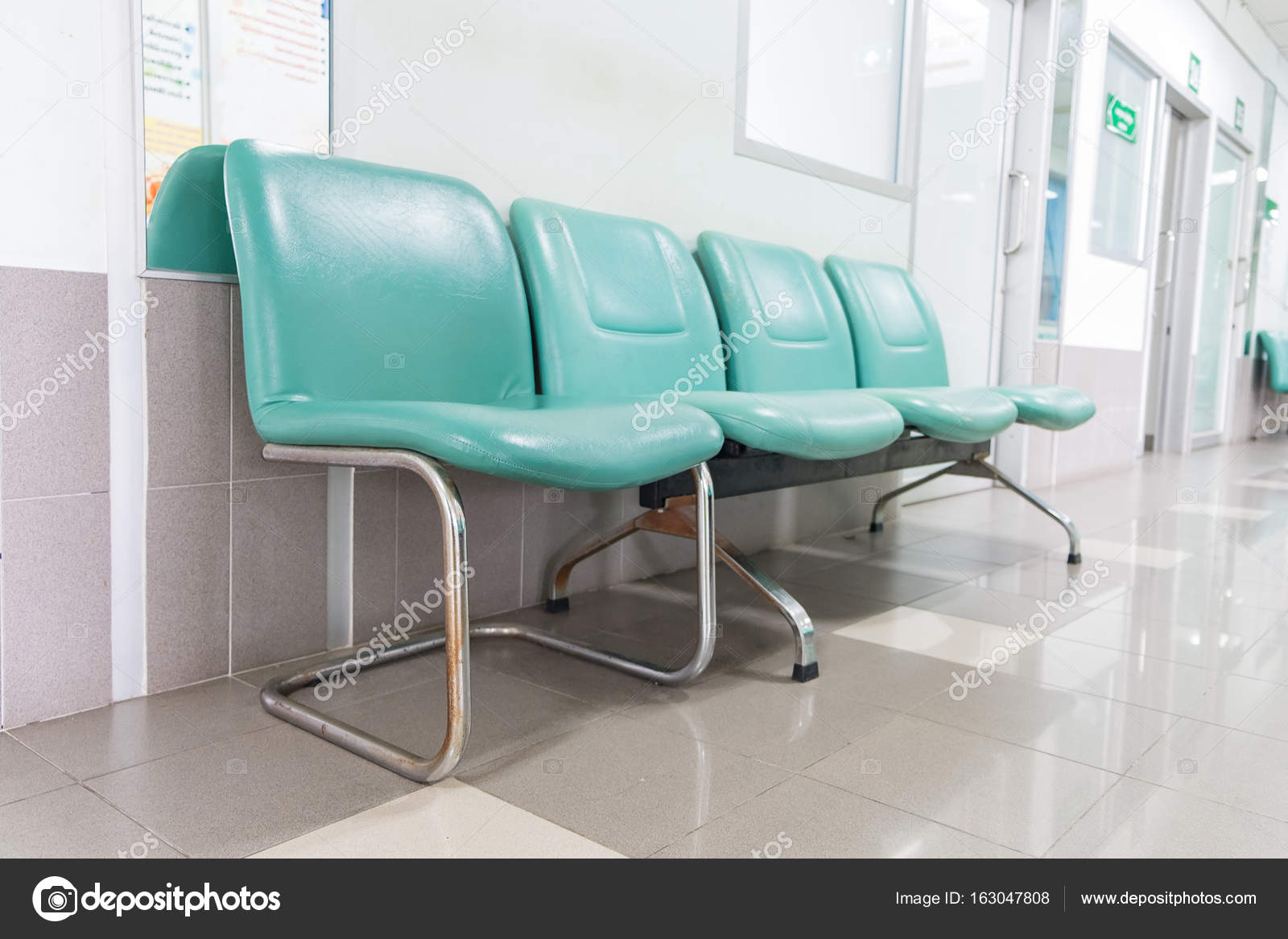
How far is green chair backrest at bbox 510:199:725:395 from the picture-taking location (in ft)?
6.23

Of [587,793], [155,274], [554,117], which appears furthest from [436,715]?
[554,117]

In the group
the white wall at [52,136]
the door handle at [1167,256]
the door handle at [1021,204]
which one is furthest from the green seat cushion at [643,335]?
the door handle at [1167,256]

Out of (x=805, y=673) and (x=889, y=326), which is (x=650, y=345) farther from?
(x=889, y=326)

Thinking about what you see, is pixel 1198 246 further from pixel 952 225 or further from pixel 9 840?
pixel 9 840

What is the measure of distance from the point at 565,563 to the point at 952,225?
7.76 ft

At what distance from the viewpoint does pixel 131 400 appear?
1.52 metres

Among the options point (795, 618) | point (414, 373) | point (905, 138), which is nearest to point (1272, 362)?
point (905, 138)

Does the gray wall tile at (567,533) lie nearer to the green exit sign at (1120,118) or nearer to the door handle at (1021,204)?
the door handle at (1021,204)

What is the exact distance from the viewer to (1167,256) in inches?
252

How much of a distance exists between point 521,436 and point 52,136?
839 mm

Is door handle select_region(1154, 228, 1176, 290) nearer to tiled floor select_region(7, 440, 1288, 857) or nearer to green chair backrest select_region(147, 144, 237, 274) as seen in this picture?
→ tiled floor select_region(7, 440, 1288, 857)

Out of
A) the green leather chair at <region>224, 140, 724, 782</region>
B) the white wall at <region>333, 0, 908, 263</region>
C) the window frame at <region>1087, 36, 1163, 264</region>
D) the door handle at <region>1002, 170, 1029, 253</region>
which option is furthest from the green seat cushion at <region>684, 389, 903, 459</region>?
the window frame at <region>1087, 36, 1163, 264</region>

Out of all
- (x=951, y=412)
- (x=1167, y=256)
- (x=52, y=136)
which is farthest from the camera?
(x=1167, y=256)

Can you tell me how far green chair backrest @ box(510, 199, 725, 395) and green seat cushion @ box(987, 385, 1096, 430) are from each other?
0.87 meters
